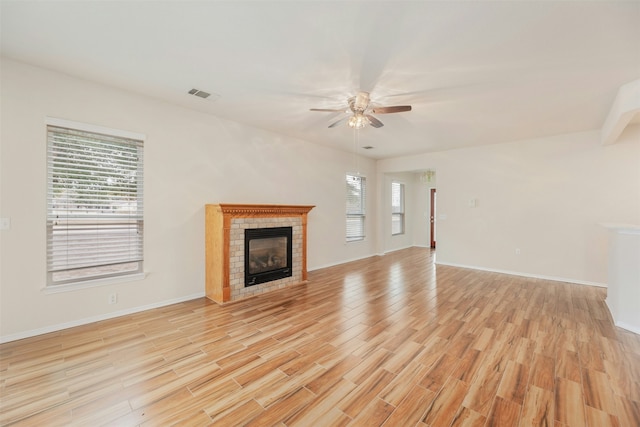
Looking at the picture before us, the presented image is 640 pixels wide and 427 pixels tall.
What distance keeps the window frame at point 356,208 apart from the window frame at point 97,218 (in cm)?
425

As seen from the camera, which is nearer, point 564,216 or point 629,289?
point 629,289

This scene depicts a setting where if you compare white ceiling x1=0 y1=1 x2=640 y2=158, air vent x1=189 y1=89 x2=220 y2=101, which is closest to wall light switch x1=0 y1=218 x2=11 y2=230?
white ceiling x1=0 y1=1 x2=640 y2=158

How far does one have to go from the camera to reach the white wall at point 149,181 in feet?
8.49

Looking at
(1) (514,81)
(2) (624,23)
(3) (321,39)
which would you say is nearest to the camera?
(2) (624,23)

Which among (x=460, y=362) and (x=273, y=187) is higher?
(x=273, y=187)

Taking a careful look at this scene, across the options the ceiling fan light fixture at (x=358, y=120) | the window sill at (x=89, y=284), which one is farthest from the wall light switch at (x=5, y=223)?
the ceiling fan light fixture at (x=358, y=120)

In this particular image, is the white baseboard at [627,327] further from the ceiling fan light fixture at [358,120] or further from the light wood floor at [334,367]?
the ceiling fan light fixture at [358,120]

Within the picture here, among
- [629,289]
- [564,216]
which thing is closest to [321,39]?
[629,289]

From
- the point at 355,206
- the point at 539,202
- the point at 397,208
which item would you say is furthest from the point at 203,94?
the point at 397,208

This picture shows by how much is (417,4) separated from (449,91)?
151 cm

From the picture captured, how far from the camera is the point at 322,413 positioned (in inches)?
66.2

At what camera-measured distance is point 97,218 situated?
304 centimetres

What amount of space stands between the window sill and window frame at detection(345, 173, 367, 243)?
14.2ft

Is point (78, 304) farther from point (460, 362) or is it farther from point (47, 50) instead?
point (460, 362)
